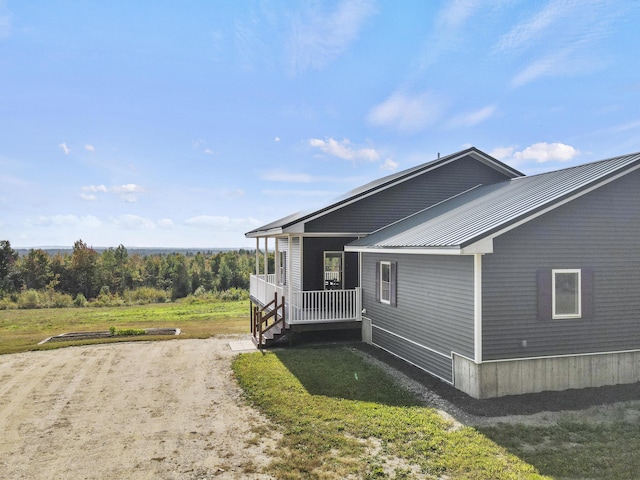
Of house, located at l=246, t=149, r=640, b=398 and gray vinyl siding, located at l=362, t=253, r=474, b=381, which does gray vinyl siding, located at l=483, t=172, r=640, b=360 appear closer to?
house, located at l=246, t=149, r=640, b=398

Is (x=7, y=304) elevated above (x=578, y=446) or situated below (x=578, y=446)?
below

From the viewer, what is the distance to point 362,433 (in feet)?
21.1

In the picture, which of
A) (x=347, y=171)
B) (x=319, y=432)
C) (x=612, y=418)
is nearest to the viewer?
(x=319, y=432)

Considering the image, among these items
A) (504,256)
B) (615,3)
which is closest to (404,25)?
(615,3)

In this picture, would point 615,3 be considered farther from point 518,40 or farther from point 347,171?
point 347,171

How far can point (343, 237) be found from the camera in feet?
45.6

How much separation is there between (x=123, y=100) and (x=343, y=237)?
11176 mm

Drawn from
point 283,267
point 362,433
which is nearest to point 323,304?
point 283,267

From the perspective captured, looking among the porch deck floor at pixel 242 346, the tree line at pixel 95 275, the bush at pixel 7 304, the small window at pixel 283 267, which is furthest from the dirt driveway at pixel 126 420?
the tree line at pixel 95 275

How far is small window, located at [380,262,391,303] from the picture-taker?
11.8 meters

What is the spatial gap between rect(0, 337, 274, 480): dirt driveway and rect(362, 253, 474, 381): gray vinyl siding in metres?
4.13

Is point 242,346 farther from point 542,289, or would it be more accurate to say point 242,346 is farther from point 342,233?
point 542,289

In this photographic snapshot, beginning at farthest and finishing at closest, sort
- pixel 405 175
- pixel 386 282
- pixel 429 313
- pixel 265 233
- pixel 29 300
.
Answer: pixel 29 300 < pixel 265 233 < pixel 405 175 < pixel 386 282 < pixel 429 313

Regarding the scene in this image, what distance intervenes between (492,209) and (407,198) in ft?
15.5
